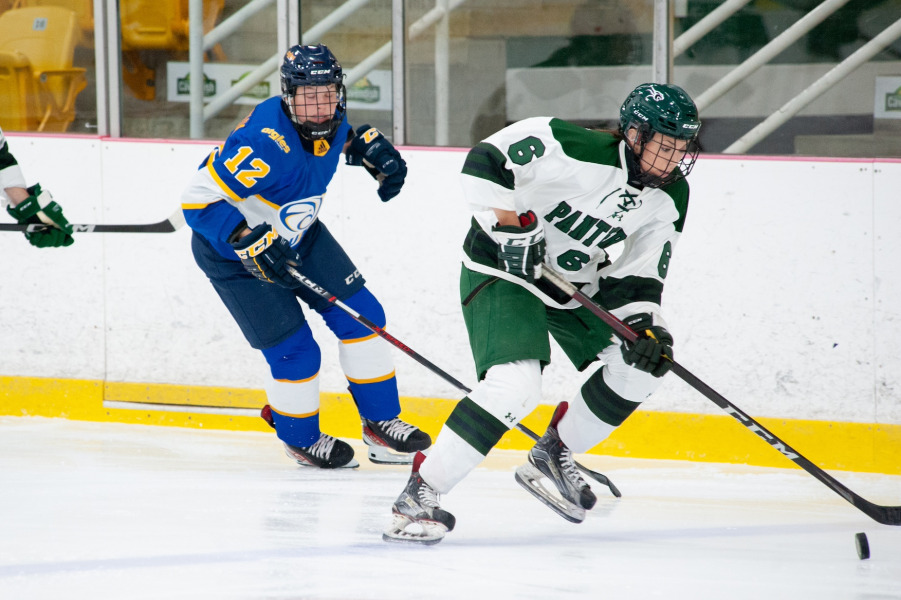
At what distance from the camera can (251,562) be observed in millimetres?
2121

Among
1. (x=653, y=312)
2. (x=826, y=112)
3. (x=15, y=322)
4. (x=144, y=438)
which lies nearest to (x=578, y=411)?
(x=653, y=312)

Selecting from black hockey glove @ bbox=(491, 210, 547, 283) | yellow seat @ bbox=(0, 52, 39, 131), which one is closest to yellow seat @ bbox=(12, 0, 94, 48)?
yellow seat @ bbox=(0, 52, 39, 131)

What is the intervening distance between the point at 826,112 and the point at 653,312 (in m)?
1.19

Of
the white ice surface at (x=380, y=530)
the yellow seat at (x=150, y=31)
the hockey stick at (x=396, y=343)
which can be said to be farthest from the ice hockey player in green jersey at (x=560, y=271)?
the yellow seat at (x=150, y=31)

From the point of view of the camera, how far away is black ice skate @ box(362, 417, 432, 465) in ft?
9.70

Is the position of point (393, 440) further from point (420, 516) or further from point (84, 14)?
point (84, 14)

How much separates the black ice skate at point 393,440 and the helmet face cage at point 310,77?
83cm

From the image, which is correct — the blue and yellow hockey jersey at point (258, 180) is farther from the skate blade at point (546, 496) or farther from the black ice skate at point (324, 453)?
the skate blade at point (546, 496)

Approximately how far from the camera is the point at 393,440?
2961mm

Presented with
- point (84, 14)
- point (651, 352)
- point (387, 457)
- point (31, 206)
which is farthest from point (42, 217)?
point (651, 352)

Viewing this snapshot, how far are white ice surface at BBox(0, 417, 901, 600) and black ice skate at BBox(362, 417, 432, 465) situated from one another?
0.06 m

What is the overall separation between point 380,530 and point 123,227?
1.39 metres

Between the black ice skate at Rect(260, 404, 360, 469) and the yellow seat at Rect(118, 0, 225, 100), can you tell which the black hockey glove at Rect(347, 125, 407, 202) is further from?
the yellow seat at Rect(118, 0, 225, 100)

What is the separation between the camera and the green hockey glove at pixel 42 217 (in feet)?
9.71
